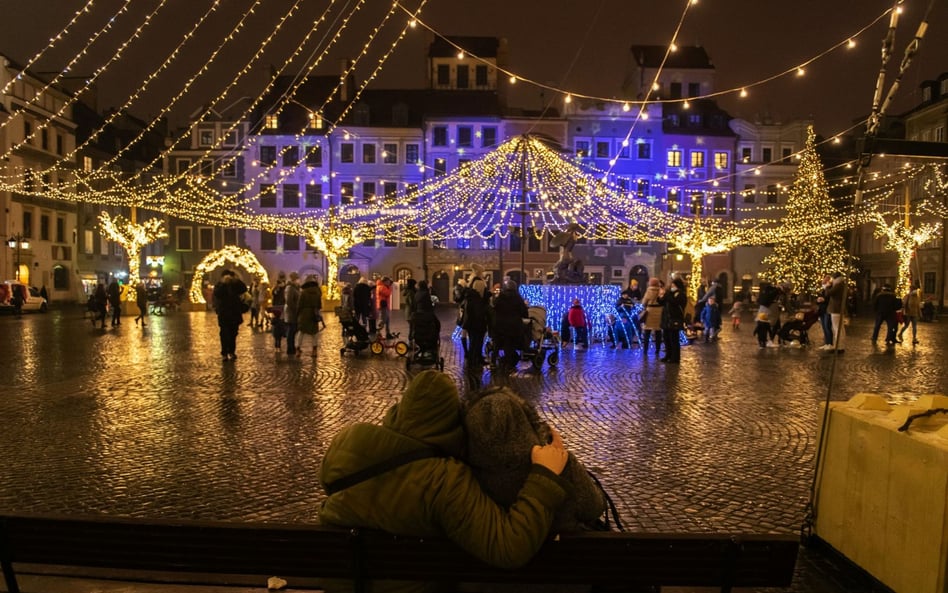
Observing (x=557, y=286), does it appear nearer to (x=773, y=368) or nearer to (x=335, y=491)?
(x=773, y=368)

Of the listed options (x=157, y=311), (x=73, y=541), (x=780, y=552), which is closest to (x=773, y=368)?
(x=780, y=552)

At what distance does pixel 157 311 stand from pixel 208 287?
3443mm

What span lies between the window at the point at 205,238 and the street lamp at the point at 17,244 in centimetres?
1347

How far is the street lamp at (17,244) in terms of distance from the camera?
36812 millimetres

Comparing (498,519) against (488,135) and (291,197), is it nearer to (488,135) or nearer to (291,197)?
(488,135)

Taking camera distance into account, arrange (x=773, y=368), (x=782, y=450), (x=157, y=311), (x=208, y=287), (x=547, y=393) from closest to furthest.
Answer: (x=782, y=450) → (x=547, y=393) → (x=773, y=368) → (x=157, y=311) → (x=208, y=287)

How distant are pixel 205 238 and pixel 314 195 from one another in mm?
10147

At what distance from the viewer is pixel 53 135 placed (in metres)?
45.8

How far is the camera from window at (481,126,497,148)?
1969 inches

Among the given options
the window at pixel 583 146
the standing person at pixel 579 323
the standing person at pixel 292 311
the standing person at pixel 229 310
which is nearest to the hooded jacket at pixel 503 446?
the standing person at pixel 229 310

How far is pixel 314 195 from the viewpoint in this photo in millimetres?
50469

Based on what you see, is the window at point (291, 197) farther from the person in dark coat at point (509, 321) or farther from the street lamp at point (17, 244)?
the person in dark coat at point (509, 321)

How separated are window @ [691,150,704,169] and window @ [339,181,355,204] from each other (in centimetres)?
2348

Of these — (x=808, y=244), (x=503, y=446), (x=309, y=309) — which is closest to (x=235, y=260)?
(x=309, y=309)
